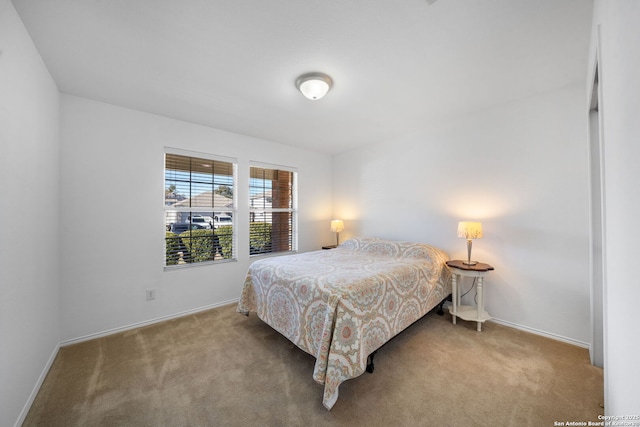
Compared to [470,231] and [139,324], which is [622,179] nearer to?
[470,231]

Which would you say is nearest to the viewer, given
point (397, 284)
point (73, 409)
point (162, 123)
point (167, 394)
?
point (73, 409)

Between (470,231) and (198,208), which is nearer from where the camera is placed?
(470,231)

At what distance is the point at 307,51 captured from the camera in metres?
1.75

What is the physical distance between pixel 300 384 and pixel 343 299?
0.73m

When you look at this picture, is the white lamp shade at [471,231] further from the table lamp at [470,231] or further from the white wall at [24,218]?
the white wall at [24,218]

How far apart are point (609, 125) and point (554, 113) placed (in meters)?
1.82

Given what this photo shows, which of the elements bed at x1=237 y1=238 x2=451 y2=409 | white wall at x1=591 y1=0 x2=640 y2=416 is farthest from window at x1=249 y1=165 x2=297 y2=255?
white wall at x1=591 y1=0 x2=640 y2=416

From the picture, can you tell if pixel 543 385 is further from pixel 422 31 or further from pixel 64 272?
pixel 64 272

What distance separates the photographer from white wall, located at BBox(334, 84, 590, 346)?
2244mm

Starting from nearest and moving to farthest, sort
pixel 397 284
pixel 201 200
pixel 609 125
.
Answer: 1. pixel 609 125
2. pixel 397 284
3. pixel 201 200

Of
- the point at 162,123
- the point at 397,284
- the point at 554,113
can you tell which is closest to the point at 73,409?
the point at 397,284

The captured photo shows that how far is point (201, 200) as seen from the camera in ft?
10.4

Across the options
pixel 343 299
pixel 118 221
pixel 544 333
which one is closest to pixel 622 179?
A: pixel 343 299

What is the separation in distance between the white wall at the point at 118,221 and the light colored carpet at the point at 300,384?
396 mm
